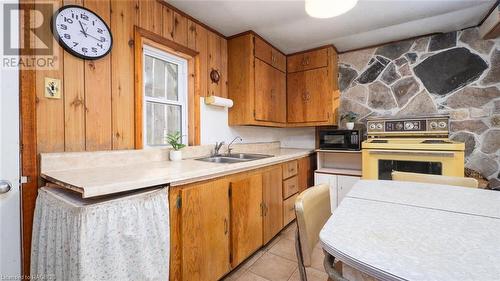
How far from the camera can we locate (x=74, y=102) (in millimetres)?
1341

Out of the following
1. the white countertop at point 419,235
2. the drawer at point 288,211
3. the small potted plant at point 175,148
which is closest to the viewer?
the white countertop at point 419,235

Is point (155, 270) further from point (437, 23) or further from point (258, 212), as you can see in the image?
point (437, 23)

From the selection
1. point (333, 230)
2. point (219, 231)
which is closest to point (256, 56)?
point (219, 231)

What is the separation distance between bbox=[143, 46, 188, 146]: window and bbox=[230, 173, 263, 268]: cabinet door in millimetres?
813

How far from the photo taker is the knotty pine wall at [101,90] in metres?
1.26

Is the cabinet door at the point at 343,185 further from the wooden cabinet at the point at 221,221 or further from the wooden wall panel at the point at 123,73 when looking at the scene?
the wooden wall panel at the point at 123,73

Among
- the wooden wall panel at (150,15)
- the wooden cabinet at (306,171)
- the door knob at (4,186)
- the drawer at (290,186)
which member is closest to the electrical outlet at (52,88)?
the door knob at (4,186)

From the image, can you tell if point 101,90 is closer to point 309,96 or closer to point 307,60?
point 309,96

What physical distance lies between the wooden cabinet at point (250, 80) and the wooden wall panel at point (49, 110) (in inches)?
61.3

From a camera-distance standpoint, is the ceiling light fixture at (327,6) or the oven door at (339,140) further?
the oven door at (339,140)

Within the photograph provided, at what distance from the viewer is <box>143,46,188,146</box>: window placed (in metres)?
1.86

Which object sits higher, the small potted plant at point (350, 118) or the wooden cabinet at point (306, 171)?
the small potted plant at point (350, 118)

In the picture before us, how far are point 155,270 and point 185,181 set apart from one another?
0.47 m

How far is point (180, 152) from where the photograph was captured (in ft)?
6.04
